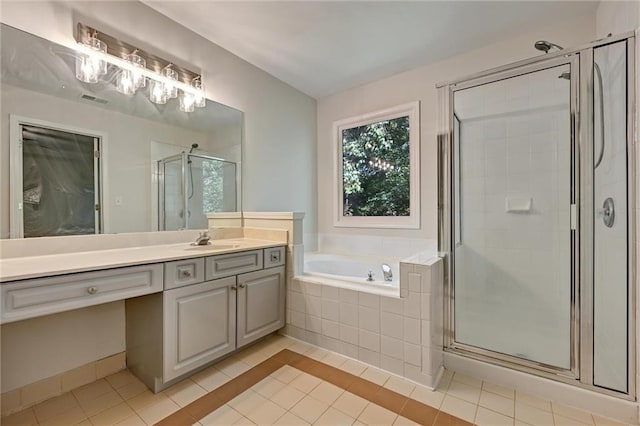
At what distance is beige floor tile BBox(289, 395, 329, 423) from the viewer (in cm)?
135

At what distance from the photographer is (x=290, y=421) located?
132 cm

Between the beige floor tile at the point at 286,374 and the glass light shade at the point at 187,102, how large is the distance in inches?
78.7

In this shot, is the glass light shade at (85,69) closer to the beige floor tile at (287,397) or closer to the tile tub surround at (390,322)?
the tile tub surround at (390,322)

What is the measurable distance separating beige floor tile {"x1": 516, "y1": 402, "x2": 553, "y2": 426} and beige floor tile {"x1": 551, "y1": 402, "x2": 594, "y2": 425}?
0.06 meters

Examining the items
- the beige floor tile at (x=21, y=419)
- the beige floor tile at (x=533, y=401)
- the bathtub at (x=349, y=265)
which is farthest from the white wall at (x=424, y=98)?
the beige floor tile at (x=21, y=419)

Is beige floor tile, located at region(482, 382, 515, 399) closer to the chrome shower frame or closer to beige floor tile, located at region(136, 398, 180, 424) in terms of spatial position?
the chrome shower frame

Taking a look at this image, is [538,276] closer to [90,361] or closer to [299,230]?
[299,230]

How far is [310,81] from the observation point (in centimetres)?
298

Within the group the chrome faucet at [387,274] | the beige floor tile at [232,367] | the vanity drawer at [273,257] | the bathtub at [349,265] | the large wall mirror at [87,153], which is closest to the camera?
the large wall mirror at [87,153]

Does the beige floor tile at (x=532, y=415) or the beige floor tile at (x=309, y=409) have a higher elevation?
the beige floor tile at (x=309, y=409)

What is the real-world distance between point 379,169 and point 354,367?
2.02 m

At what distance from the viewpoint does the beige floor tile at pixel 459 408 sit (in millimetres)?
1363

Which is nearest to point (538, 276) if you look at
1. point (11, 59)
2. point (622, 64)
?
point (622, 64)

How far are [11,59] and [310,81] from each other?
A: 225 centimetres
